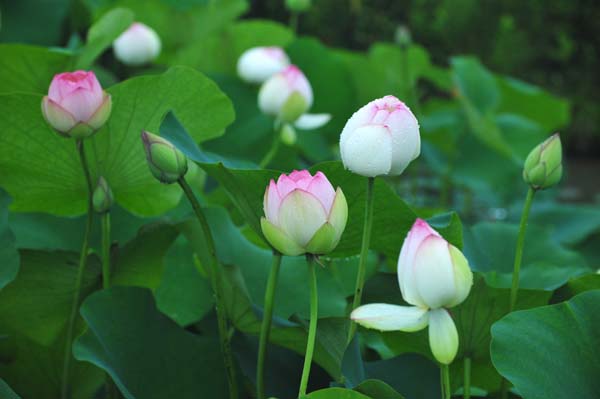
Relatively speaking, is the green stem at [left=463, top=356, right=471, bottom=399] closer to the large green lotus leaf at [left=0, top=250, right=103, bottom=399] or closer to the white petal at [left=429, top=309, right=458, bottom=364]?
the white petal at [left=429, top=309, right=458, bottom=364]

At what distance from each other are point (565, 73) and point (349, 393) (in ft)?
14.2

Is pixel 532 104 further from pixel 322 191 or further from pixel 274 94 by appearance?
pixel 322 191

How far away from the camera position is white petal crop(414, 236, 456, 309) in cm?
46

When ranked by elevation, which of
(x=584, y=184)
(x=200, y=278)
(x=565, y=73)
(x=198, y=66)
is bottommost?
(x=584, y=184)

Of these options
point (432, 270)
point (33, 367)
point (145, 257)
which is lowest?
point (33, 367)

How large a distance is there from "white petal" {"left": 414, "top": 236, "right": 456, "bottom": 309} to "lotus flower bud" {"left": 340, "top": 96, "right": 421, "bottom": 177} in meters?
0.09

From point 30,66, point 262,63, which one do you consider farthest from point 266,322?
point 262,63

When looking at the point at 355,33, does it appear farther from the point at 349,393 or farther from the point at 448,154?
the point at 349,393

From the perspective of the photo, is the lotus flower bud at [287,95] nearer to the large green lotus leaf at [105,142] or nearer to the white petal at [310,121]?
the white petal at [310,121]

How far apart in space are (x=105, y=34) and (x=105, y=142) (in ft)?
0.89

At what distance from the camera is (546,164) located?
2.03ft

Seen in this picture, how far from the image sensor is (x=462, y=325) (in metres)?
0.64

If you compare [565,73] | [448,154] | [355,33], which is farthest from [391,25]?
[448,154]

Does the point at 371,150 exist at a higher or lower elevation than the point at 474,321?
higher
